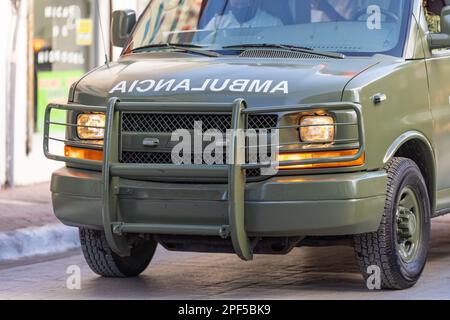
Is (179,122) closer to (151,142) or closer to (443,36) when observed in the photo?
(151,142)

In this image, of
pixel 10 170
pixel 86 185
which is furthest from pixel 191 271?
pixel 10 170

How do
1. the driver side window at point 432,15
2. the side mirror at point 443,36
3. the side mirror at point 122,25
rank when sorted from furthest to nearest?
the side mirror at point 122,25 < the driver side window at point 432,15 < the side mirror at point 443,36

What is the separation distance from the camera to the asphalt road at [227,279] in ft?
25.0

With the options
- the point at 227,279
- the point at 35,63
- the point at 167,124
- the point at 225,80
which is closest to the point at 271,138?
the point at 225,80

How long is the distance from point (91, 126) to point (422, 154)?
2.16 m

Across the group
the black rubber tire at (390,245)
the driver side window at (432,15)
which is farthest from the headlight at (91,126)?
the driver side window at (432,15)

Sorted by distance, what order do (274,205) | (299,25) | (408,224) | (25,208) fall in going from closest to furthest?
(274,205) < (408,224) < (299,25) < (25,208)

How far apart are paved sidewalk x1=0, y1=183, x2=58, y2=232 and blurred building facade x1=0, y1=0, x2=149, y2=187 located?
0.30 meters

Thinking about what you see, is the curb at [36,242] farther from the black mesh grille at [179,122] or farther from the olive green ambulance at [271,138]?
the black mesh grille at [179,122]

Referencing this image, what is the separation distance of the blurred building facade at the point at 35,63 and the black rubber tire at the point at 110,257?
184 inches

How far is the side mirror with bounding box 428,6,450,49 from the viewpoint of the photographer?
26.2ft

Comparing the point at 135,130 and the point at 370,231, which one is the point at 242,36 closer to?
the point at 135,130

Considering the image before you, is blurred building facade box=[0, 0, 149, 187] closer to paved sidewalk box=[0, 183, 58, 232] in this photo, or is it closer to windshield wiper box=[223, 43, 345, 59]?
paved sidewalk box=[0, 183, 58, 232]

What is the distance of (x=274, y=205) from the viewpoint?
22.9ft
